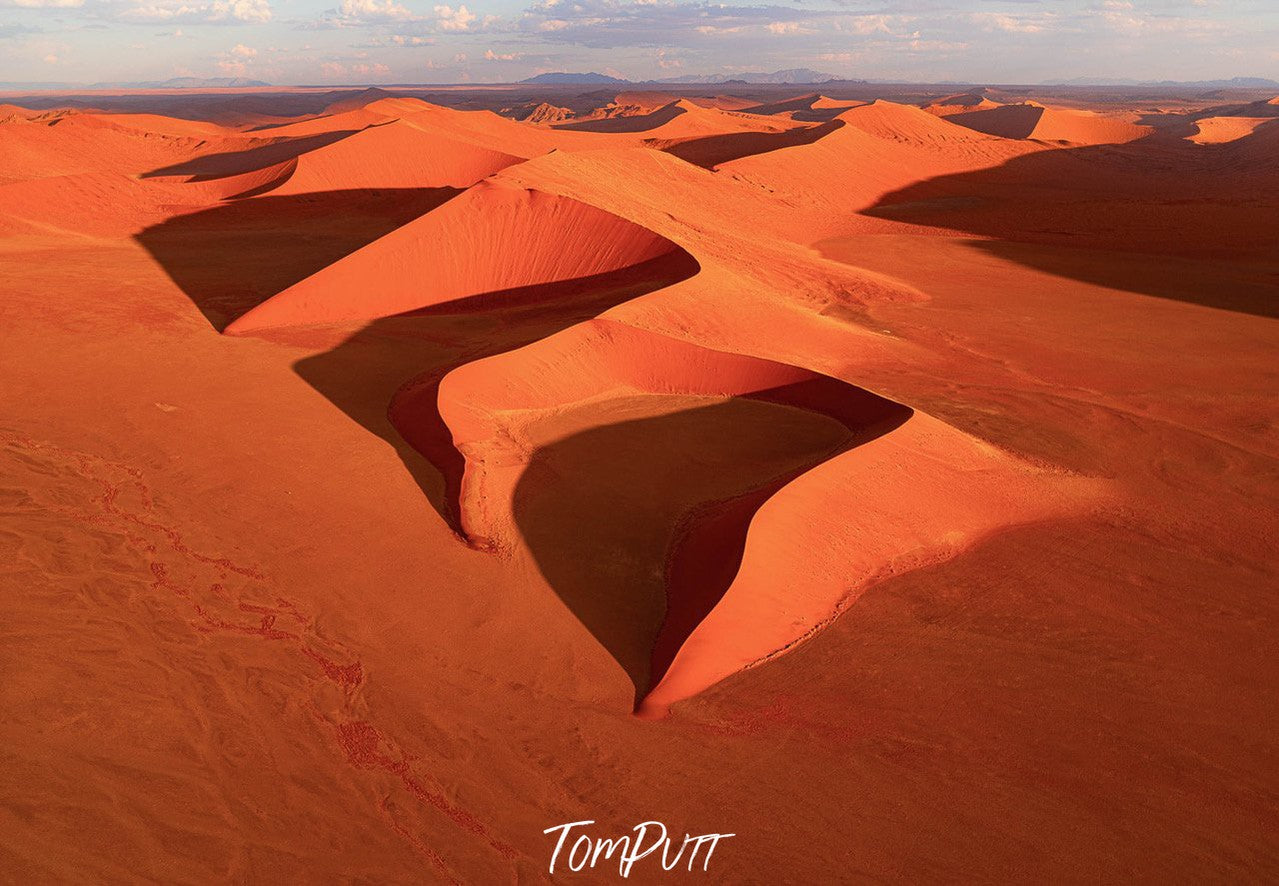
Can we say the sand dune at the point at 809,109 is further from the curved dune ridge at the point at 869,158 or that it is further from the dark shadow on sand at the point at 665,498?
the dark shadow on sand at the point at 665,498

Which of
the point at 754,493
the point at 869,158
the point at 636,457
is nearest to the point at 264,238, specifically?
the point at 636,457

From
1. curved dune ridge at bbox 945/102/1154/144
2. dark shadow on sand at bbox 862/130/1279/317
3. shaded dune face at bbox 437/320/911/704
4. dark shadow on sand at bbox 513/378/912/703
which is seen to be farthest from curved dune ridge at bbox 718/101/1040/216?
dark shadow on sand at bbox 513/378/912/703

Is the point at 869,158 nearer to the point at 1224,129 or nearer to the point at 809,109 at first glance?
the point at 1224,129

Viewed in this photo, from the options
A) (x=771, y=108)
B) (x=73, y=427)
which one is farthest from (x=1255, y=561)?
(x=771, y=108)

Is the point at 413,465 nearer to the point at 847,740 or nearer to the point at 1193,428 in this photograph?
the point at 847,740

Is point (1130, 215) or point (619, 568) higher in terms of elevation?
point (1130, 215)

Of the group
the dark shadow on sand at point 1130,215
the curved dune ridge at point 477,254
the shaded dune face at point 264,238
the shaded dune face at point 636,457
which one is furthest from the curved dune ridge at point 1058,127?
the shaded dune face at point 636,457
